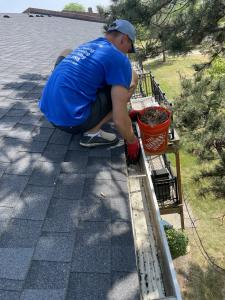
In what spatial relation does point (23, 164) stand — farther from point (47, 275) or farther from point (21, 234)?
point (47, 275)

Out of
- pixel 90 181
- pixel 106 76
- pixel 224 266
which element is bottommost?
pixel 224 266

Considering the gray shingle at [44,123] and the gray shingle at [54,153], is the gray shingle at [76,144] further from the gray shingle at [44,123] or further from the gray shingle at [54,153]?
the gray shingle at [44,123]

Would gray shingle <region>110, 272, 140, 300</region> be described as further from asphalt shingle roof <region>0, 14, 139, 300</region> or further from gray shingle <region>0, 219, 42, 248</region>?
gray shingle <region>0, 219, 42, 248</region>

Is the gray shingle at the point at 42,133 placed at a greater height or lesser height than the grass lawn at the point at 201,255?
greater

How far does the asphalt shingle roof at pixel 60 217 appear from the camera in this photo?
83.5 inches

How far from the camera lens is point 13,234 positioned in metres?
2.48

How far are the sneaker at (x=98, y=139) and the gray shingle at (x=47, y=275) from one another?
1.77 metres

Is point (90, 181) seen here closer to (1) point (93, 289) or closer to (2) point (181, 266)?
(1) point (93, 289)

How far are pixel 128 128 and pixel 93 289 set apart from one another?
182 centimetres

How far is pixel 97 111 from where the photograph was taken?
3.82 m

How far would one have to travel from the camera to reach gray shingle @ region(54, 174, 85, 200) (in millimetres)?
3010

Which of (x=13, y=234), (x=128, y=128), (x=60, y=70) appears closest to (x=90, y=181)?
(x=128, y=128)

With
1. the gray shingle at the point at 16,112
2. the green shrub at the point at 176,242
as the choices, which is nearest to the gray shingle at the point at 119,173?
the gray shingle at the point at 16,112

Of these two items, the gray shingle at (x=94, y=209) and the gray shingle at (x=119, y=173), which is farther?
the gray shingle at (x=119, y=173)
